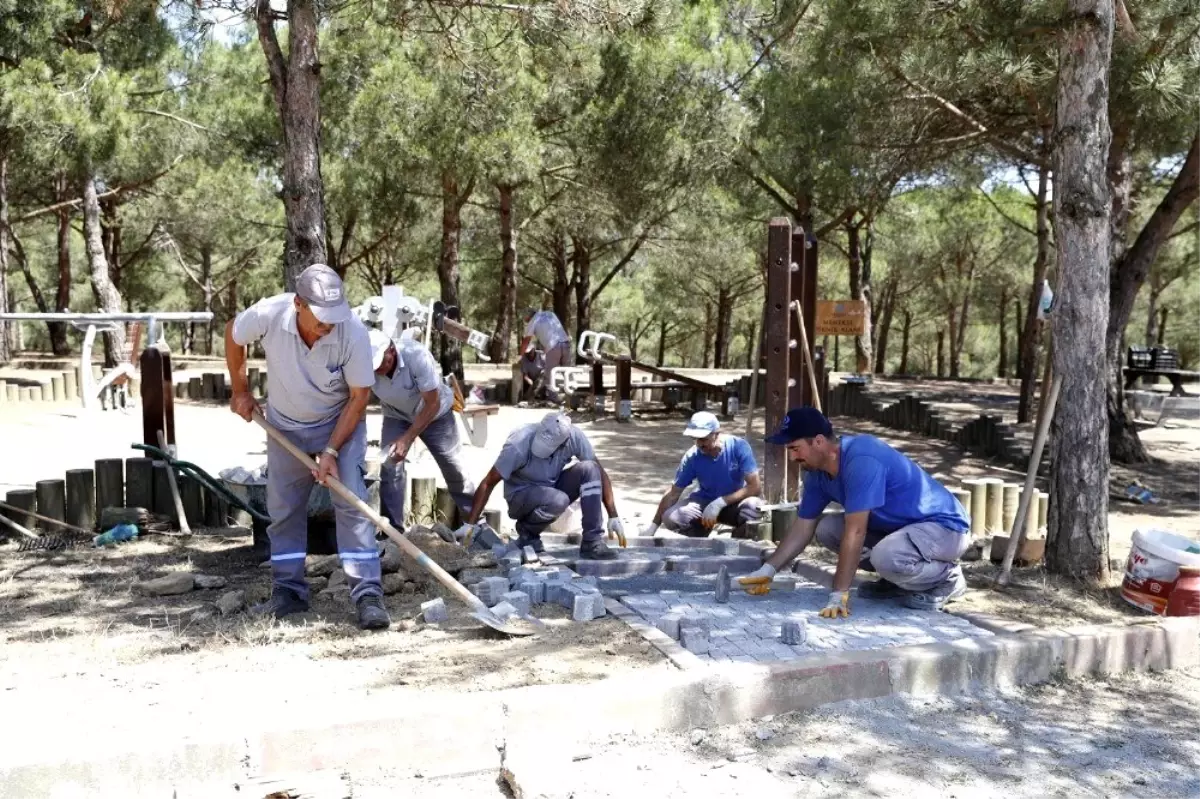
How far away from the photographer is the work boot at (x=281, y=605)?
4.48 meters

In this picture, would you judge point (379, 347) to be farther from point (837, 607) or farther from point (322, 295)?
point (837, 607)

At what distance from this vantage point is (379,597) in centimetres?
445

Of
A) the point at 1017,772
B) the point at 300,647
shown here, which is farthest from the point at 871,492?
the point at 300,647

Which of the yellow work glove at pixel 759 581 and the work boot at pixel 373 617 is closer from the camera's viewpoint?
the work boot at pixel 373 617

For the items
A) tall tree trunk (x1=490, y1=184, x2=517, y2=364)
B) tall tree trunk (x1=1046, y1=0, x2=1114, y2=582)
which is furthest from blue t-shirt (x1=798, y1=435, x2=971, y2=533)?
tall tree trunk (x1=490, y1=184, x2=517, y2=364)

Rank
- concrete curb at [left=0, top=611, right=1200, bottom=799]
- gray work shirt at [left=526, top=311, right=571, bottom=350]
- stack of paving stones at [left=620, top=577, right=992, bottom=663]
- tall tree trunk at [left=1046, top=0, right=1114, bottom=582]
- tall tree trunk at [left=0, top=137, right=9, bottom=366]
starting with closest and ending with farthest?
concrete curb at [left=0, top=611, right=1200, bottom=799], stack of paving stones at [left=620, top=577, right=992, bottom=663], tall tree trunk at [left=1046, top=0, right=1114, bottom=582], gray work shirt at [left=526, top=311, right=571, bottom=350], tall tree trunk at [left=0, top=137, right=9, bottom=366]

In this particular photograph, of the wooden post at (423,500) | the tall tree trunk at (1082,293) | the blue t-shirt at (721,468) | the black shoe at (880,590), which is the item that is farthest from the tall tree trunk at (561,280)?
the black shoe at (880,590)

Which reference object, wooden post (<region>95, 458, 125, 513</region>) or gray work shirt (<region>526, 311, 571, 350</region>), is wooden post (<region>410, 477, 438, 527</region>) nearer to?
wooden post (<region>95, 458, 125, 513</region>)

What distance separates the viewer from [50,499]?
6.20 metres

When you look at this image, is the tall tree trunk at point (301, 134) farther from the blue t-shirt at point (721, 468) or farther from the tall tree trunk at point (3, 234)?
the tall tree trunk at point (3, 234)

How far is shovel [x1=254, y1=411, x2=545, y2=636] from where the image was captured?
421cm

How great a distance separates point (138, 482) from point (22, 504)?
2.07 ft

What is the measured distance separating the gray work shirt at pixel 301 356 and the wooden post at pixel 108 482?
2481mm

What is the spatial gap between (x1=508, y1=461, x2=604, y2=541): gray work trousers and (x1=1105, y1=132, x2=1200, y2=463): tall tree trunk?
5.97 m
